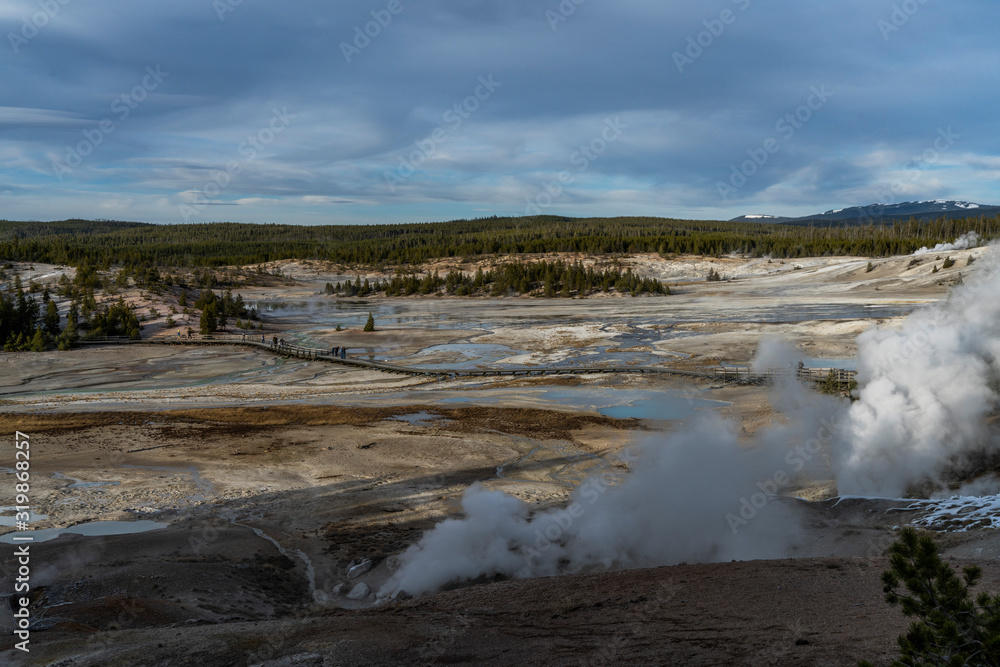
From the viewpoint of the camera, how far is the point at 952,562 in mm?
10320

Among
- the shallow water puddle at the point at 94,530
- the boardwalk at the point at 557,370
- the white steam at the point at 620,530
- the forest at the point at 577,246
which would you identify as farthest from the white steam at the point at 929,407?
the forest at the point at 577,246

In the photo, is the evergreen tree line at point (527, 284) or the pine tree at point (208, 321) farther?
the evergreen tree line at point (527, 284)

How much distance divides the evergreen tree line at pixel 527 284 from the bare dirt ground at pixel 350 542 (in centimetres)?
5074

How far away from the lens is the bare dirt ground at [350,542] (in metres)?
8.69

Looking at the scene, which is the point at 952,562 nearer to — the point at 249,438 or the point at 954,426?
the point at 954,426

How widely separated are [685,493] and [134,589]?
10582mm

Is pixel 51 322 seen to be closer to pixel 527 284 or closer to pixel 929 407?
pixel 929 407

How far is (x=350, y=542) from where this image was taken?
46.8 feet

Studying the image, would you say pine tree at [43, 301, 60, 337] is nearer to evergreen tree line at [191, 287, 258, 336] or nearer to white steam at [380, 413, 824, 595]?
evergreen tree line at [191, 287, 258, 336]

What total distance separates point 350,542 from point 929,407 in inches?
501

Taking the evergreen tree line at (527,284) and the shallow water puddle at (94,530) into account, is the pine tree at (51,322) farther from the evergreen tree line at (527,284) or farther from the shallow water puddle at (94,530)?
the evergreen tree line at (527,284)

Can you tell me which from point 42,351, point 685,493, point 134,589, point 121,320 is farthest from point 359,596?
point 121,320

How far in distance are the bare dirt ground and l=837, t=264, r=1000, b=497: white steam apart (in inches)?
50.4

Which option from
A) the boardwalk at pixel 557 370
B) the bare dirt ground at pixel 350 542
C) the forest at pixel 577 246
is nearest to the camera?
the bare dirt ground at pixel 350 542
